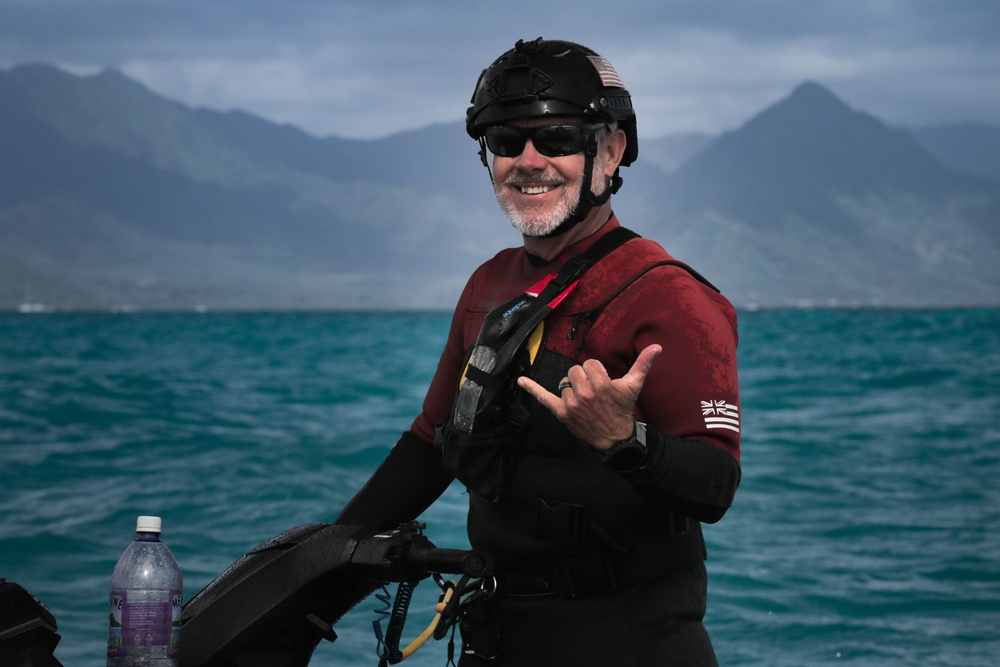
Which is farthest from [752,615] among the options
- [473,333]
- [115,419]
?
[115,419]

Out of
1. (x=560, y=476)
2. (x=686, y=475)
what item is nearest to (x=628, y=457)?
(x=686, y=475)

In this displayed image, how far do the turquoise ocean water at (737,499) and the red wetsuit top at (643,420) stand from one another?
6.36 m

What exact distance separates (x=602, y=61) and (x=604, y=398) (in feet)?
3.85

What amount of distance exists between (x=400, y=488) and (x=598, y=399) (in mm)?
1162

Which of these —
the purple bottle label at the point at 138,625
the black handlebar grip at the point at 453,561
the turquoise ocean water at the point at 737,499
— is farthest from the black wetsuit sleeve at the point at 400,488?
the turquoise ocean water at the point at 737,499

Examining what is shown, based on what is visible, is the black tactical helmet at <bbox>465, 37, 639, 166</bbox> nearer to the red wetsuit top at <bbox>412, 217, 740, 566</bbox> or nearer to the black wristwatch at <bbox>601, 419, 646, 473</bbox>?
the red wetsuit top at <bbox>412, 217, 740, 566</bbox>

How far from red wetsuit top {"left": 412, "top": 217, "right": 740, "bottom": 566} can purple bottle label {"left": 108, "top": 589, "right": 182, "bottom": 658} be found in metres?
0.83

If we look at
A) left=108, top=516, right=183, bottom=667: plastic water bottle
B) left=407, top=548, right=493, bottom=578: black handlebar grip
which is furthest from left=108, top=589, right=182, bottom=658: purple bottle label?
left=407, top=548, right=493, bottom=578: black handlebar grip

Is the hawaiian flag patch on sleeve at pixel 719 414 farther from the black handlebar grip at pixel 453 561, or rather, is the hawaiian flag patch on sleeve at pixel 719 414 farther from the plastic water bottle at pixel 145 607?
the plastic water bottle at pixel 145 607

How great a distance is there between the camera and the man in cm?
A: 300

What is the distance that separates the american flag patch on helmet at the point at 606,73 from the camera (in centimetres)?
346

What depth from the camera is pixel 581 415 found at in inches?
108

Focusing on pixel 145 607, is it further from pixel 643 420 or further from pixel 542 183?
pixel 542 183

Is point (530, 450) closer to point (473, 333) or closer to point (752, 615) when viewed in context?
point (473, 333)
